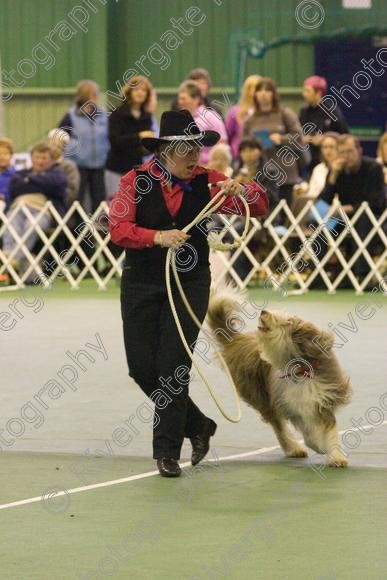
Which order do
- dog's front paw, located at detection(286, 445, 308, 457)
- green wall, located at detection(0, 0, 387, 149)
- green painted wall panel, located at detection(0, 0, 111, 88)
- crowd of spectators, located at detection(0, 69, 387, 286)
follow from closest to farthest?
dog's front paw, located at detection(286, 445, 308, 457)
crowd of spectators, located at detection(0, 69, 387, 286)
green wall, located at detection(0, 0, 387, 149)
green painted wall panel, located at detection(0, 0, 111, 88)

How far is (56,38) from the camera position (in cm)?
1988

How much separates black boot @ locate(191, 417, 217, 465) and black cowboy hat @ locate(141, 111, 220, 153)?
116cm

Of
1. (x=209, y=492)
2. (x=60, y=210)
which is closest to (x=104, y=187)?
(x=60, y=210)

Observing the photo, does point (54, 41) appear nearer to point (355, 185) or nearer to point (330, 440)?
point (355, 185)

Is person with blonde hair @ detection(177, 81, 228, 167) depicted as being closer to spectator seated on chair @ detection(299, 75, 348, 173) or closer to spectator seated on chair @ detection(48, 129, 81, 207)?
spectator seated on chair @ detection(299, 75, 348, 173)

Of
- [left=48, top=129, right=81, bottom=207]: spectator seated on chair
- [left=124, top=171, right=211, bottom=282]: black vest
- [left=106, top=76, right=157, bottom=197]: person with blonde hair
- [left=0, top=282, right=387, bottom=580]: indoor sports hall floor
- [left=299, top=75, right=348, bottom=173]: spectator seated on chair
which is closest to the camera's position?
[left=0, top=282, right=387, bottom=580]: indoor sports hall floor

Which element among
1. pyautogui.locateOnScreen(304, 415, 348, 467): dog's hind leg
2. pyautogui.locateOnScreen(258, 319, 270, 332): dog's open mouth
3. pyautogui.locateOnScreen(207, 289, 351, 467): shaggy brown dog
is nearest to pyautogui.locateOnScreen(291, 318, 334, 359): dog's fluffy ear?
pyautogui.locateOnScreen(207, 289, 351, 467): shaggy brown dog

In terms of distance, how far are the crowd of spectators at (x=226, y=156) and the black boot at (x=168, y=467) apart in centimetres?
683

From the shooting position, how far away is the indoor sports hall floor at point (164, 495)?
4012 mm

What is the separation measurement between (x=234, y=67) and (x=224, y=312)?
13.9 metres

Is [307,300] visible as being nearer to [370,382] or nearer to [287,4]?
[370,382]

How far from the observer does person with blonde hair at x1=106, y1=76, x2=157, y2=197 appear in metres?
12.9

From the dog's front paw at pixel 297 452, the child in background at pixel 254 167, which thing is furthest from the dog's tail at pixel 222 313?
the child in background at pixel 254 167

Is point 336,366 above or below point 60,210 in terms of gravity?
above
